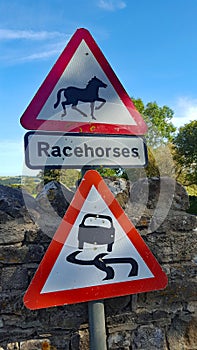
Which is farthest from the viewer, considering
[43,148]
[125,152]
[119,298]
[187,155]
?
[187,155]

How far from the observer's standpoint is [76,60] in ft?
4.56

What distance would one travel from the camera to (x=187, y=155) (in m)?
17.9

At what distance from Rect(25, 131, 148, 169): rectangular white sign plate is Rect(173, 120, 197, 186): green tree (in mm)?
16324

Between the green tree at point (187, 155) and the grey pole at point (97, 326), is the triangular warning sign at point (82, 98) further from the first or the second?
the green tree at point (187, 155)

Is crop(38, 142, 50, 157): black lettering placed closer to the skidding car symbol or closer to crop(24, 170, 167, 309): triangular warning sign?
crop(24, 170, 167, 309): triangular warning sign

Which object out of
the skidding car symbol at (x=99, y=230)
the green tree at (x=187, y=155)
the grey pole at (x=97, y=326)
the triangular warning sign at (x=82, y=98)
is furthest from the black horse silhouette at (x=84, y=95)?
the green tree at (x=187, y=155)

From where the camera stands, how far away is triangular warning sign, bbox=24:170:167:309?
1284 millimetres

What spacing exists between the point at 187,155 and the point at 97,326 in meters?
17.3

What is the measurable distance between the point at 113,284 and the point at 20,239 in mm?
441

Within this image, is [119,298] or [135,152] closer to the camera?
[135,152]

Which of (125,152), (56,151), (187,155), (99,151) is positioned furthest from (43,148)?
(187,155)

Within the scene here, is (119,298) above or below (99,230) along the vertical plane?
below

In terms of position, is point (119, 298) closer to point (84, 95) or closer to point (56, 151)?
point (56, 151)

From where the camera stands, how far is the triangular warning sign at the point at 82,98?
1.33 m
